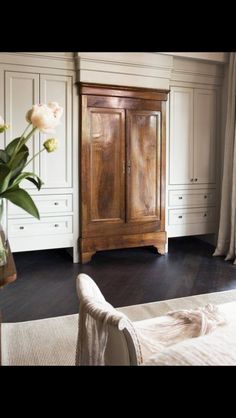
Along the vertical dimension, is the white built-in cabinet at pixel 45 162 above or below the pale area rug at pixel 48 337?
above

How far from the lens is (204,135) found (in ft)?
14.9

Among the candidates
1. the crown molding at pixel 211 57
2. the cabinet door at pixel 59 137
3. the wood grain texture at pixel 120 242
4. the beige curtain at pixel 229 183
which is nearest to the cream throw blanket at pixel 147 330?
the wood grain texture at pixel 120 242

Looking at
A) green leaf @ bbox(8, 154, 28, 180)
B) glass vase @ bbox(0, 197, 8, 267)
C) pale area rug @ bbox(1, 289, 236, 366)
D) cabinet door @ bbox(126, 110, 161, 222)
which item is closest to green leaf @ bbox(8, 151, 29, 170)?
green leaf @ bbox(8, 154, 28, 180)

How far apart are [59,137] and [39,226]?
96cm

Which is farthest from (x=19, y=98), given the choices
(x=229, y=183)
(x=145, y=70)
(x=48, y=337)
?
(x=229, y=183)

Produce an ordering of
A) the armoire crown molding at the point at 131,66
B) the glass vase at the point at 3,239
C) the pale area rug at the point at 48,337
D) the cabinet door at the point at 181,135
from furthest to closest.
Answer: the cabinet door at the point at 181,135 → the armoire crown molding at the point at 131,66 → the pale area rug at the point at 48,337 → the glass vase at the point at 3,239

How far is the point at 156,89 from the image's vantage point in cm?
412

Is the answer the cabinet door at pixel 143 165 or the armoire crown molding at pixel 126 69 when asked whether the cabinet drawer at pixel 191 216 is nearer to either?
the cabinet door at pixel 143 165

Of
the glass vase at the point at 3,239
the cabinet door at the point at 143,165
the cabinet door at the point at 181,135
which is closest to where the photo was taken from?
the glass vase at the point at 3,239

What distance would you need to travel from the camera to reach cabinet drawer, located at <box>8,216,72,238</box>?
12.1 feet

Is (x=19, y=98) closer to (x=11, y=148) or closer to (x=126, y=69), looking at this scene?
(x=126, y=69)

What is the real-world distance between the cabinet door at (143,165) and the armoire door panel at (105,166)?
11 cm

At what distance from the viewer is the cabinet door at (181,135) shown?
437cm

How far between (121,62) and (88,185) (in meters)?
1.37
